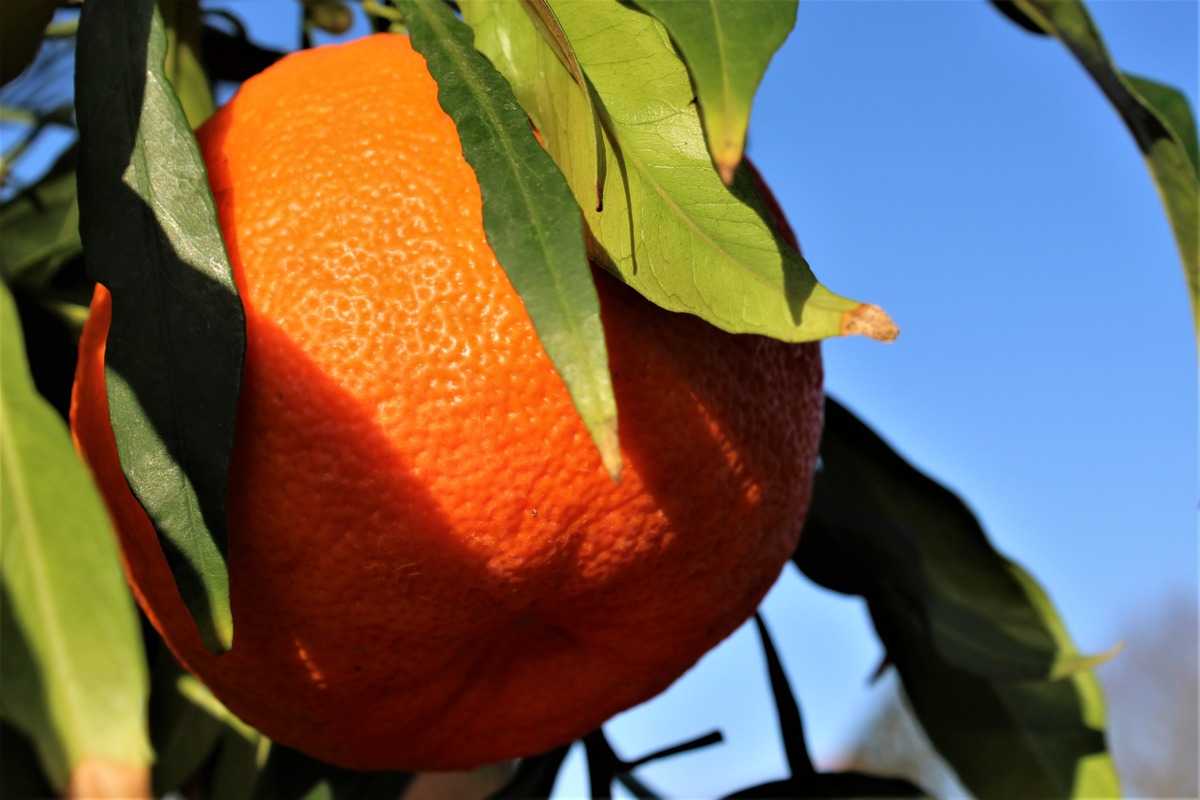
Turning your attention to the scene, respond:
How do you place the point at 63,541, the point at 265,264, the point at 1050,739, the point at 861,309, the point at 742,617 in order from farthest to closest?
the point at 1050,739, the point at 742,617, the point at 265,264, the point at 861,309, the point at 63,541

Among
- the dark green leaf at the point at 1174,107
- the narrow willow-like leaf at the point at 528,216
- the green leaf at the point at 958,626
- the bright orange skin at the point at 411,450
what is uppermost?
the dark green leaf at the point at 1174,107

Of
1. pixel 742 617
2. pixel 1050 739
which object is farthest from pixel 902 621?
pixel 742 617

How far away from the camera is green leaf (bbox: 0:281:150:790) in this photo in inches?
13.4

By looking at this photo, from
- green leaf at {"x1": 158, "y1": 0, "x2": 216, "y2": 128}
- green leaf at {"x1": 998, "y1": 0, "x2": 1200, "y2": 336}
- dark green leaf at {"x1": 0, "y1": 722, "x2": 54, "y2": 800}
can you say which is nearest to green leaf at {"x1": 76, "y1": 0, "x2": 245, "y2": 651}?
green leaf at {"x1": 158, "y1": 0, "x2": 216, "y2": 128}

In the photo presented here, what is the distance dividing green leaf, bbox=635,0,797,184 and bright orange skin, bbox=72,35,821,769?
161 millimetres

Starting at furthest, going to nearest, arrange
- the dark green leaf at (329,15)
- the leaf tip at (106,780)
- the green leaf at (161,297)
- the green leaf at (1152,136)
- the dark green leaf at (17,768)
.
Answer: the dark green leaf at (329,15)
the dark green leaf at (17,768)
the green leaf at (1152,136)
the green leaf at (161,297)
the leaf tip at (106,780)

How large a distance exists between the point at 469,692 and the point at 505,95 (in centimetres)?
31

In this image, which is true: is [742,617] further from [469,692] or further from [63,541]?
[63,541]

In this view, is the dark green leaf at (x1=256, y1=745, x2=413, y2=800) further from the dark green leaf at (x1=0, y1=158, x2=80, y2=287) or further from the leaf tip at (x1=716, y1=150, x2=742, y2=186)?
the leaf tip at (x1=716, y1=150, x2=742, y2=186)

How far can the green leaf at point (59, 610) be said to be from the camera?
13.4 inches

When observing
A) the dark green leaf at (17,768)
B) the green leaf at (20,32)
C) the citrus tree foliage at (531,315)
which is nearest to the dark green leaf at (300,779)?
the citrus tree foliage at (531,315)

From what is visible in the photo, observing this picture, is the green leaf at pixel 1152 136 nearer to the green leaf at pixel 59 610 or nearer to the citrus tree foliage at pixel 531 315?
the citrus tree foliage at pixel 531 315

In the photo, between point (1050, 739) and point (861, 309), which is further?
point (1050, 739)

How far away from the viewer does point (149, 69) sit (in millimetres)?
598
